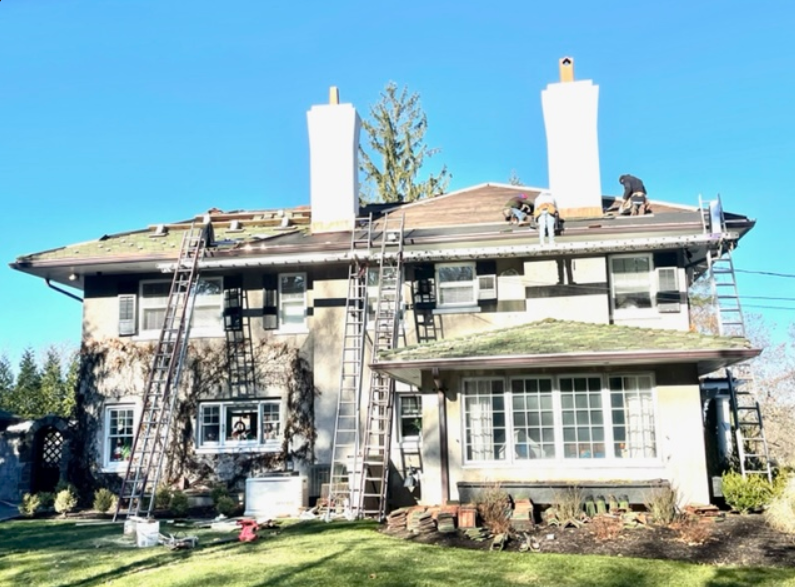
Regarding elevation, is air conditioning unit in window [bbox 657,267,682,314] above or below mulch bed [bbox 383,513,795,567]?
above

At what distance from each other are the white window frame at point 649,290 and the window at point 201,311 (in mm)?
9390

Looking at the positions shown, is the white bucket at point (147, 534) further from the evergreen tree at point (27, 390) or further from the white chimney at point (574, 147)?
the evergreen tree at point (27, 390)

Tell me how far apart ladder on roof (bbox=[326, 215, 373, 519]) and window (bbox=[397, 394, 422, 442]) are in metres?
1.11

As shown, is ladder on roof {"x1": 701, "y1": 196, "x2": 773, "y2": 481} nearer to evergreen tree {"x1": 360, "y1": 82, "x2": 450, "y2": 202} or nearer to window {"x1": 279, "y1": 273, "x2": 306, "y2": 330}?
window {"x1": 279, "y1": 273, "x2": 306, "y2": 330}

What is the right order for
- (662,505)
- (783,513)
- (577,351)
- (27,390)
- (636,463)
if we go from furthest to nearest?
1. (27,390)
2. (636,463)
3. (577,351)
4. (662,505)
5. (783,513)

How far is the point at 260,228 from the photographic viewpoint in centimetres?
2031

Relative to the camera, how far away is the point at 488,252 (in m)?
15.9

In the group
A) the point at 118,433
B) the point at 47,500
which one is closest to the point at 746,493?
the point at 118,433

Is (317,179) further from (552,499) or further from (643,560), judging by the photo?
(643,560)

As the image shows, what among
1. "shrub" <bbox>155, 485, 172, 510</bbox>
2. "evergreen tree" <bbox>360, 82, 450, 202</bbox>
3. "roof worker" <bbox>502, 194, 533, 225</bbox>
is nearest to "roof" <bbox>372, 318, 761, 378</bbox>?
"roof worker" <bbox>502, 194, 533, 225</bbox>

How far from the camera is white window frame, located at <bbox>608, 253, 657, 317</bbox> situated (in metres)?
16.2

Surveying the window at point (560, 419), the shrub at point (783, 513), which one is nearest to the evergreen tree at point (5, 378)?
the window at point (560, 419)

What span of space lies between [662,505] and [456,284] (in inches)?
284

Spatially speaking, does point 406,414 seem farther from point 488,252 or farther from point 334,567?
point 334,567
